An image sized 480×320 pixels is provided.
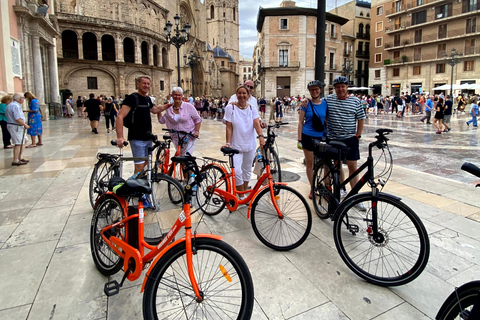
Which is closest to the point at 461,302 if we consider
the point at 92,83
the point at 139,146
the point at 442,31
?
the point at 139,146

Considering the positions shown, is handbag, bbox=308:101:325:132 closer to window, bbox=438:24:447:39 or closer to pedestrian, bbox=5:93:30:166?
pedestrian, bbox=5:93:30:166


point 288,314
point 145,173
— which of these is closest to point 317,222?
point 288,314

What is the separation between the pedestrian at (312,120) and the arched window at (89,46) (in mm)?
42025

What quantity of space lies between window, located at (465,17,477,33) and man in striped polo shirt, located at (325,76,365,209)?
4325 cm

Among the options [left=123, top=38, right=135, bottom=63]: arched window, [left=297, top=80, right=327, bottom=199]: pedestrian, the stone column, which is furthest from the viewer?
[left=123, top=38, right=135, bottom=63]: arched window

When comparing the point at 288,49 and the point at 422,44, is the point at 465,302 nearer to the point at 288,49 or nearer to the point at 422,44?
the point at 288,49

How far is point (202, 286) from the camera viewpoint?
2.21 metres

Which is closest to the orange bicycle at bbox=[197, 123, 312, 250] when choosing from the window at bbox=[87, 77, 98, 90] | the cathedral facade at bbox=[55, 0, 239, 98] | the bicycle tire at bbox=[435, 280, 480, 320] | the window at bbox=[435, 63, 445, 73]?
the bicycle tire at bbox=[435, 280, 480, 320]

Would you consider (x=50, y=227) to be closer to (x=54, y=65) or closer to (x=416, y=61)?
(x=54, y=65)

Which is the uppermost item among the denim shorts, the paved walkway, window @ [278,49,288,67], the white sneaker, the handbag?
window @ [278,49,288,67]

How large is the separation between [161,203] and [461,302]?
11.0 feet

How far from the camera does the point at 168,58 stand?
48.2 metres

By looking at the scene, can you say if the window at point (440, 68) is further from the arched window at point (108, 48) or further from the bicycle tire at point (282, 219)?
the bicycle tire at point (282, 219)

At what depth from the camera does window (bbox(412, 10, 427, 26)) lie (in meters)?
40.7
